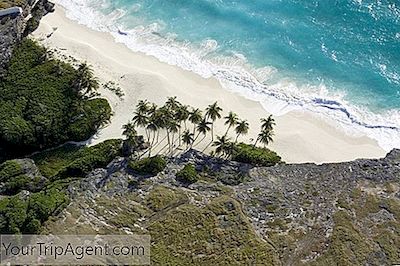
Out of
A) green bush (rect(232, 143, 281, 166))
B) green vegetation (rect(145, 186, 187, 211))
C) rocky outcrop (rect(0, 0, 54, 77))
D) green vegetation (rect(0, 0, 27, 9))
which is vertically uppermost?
green vegetation (rect(0, 0, 27, 9))

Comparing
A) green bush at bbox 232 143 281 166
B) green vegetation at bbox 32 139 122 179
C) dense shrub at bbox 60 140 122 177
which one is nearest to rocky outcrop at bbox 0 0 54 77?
green vegetation at bbox 32 139 122 179

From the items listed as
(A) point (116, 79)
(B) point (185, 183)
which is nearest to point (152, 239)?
(B) point (185, 183)

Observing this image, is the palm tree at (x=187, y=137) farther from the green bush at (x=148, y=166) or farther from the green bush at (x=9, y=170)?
the green bush at (x=9, y=170)

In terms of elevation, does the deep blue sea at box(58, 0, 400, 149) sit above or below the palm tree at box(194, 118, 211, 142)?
above

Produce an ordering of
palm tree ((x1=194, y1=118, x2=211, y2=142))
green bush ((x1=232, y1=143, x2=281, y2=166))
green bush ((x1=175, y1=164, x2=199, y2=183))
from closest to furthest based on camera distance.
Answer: green bush ((x1=175, y1=164, x2=199, y2=183))
palm tree ((x1=194, y1=118, x2=211, y2=142))
green bush ((x1=232, y1=143, x2=281, y2=166))

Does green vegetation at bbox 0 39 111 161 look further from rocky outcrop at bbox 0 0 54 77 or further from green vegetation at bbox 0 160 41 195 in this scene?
green vegetation at bbox 0 160 41 195

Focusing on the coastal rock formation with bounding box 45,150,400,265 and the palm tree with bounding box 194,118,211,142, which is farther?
the palm tree with bounding box 194,118,211,142

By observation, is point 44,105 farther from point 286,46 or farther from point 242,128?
point 286,46

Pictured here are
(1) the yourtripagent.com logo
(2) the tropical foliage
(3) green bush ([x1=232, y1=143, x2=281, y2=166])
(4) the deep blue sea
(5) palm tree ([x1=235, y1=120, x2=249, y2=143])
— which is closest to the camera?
(1) the yourtripagent.com logo
